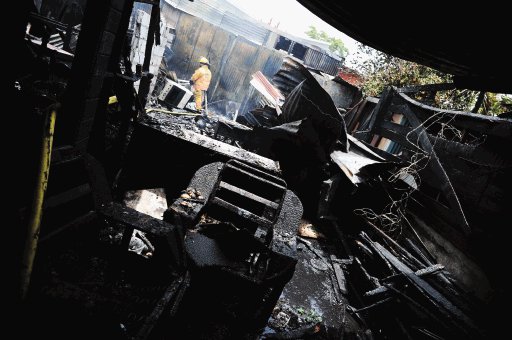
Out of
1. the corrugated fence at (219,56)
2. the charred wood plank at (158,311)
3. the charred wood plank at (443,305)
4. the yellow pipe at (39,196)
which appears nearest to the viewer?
the yellow pipe at (39,196)

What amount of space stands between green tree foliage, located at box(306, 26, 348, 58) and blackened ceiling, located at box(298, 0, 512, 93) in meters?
33.5

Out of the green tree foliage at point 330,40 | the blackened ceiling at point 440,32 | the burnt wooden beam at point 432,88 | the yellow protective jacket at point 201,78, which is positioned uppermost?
the green tree foliage at point 330,40

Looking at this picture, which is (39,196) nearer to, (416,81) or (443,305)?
(443,305)

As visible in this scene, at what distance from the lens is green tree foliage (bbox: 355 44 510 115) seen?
282 inches

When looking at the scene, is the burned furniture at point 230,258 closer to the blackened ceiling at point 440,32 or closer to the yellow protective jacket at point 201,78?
the blackened ceiling at point 440,32

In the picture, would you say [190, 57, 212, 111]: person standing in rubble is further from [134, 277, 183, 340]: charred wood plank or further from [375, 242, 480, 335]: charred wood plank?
[134, 277, 183, 340]: charred wood plank

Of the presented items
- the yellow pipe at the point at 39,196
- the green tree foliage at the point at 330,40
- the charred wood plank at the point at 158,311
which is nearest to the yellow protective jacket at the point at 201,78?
the charred wood plank at the point at 158,311

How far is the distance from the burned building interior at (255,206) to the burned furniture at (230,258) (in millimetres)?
22

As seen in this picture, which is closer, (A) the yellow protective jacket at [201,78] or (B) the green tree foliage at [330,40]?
(A) the yellow protective jacket at [201,78]

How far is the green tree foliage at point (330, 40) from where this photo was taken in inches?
1298

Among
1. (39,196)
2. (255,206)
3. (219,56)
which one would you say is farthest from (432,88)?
(219,56)

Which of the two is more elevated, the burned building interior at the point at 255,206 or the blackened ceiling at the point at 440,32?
the blackened ceiling at the point at 440,32

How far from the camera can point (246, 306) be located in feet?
10.0

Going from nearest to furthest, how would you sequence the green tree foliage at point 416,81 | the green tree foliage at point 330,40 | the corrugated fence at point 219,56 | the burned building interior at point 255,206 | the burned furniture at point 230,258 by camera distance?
the burned building interior at point 255,206 < the burned furniture at point 230,258 < the green tree foliage at point 416,81 < the corrugated fence at point 219,56 < the green tree foliage at point 330,40
